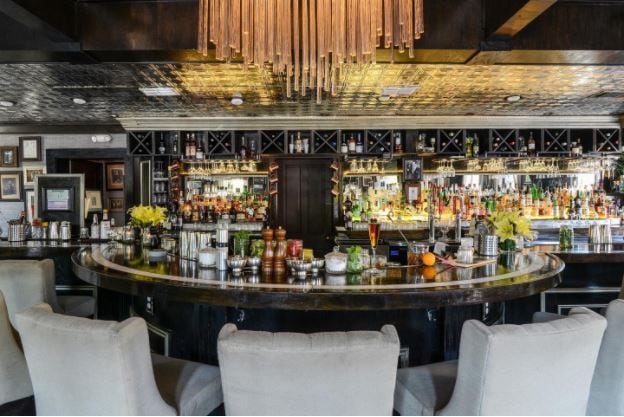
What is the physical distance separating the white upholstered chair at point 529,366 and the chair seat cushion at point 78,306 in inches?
111

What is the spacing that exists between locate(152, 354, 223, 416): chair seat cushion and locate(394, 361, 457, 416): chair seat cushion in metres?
0.80

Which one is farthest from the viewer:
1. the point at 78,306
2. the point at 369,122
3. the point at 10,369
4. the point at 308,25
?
the point at 369,122

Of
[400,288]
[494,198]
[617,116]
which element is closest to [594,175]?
[617,116]

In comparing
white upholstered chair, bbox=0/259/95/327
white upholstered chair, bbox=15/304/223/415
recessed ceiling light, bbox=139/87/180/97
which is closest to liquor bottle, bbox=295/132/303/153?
recessed ceiling light, bbox=139/87/180/97

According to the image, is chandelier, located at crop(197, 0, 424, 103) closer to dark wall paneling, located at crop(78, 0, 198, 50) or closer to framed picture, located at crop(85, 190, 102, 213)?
dark wall paneling, located at crop(78, 0, 198, 50)

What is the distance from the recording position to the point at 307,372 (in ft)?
4.06

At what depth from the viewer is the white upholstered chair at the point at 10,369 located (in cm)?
190

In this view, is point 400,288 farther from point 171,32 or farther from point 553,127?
point 553,127

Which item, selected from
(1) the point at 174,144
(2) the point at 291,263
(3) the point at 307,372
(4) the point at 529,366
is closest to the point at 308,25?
(2) the point at 291,263

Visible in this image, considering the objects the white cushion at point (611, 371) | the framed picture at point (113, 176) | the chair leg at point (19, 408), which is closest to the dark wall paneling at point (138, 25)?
the chair leg at point (19, 408)

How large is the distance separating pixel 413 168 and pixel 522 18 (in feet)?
13.8

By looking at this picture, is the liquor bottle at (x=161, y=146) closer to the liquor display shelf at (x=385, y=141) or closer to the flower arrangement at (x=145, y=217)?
the liquor display shelf at (x=385, y=141)

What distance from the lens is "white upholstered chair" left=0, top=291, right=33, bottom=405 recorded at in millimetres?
1901

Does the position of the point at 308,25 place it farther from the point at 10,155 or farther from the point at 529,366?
the point at 10,155
